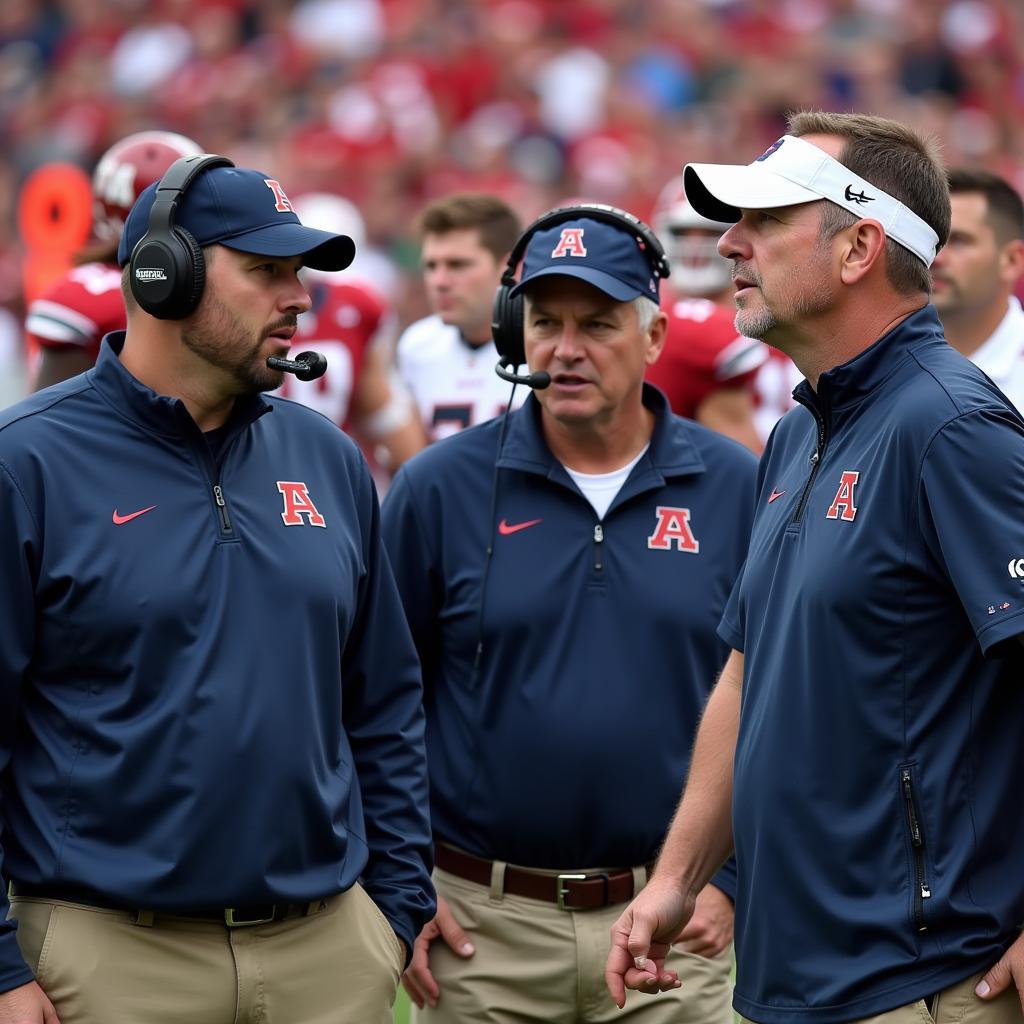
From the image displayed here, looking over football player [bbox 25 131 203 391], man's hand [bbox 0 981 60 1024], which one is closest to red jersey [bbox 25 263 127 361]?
football player [bbox 25 131 203 391]

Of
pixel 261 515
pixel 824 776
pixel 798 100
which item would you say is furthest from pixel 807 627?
pixel 798 100

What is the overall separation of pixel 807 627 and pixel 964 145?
14.3 metres

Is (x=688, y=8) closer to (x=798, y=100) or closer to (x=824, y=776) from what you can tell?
(x=798, y=100)

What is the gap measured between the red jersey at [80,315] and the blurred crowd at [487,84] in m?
9.06

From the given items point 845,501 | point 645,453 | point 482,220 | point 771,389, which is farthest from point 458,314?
point 845,501

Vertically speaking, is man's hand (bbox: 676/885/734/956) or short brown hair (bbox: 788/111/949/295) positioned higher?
short brown hair (bbox: 788/111/949/295)

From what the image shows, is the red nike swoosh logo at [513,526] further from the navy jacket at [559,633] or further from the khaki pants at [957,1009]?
the khaki pants at [957,1009]

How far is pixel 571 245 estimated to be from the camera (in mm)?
4469

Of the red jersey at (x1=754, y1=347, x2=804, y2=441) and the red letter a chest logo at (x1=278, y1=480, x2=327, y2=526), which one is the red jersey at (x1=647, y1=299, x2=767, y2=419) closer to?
the red jersey at (x1=754, y1=347, x2=804, y2=441)

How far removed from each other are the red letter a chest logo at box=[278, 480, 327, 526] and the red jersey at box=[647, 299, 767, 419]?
2846 millimetres

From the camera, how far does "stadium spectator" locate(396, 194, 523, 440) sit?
22.8 feet

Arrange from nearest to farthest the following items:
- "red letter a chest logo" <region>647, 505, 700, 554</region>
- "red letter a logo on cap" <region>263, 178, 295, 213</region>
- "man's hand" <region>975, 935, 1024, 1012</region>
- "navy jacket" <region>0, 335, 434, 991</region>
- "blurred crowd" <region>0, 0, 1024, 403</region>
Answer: "man's hand" <region>975, 935, 1024, 1012</region>, "navy jacket" <region>0, 335, 434, 991</region>, "red letter a logo on cap" <region>263, 178, 295, 213</region>, "red letter a chest logo" <region>647, 505, 700, 554</region>, "blurred crowd" <region>0, 0, 1024, 403</region>

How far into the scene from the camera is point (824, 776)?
10.1 ft

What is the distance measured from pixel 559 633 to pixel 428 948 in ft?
2.59
